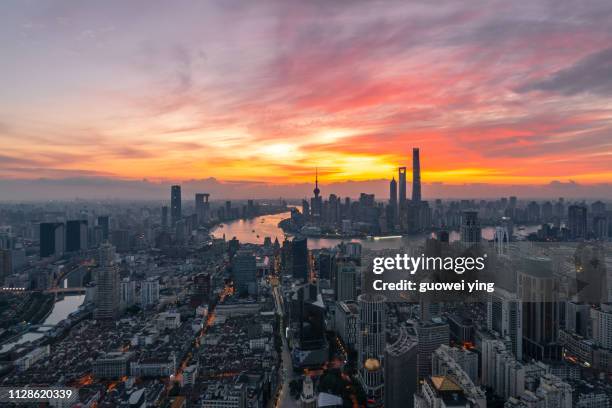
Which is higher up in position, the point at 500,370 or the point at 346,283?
the point at 346,283

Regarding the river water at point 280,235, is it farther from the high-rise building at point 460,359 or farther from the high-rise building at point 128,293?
the high-rise building at point 460,359

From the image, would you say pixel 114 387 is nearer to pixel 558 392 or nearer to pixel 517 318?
pixel 558 392

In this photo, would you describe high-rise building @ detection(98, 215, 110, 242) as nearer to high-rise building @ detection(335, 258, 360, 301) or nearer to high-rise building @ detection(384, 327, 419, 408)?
high-rise building @ detection(335, 258, 360, 301)

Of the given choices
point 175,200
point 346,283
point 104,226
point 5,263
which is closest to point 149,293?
point 346,283

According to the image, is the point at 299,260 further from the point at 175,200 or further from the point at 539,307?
the point at 175,200

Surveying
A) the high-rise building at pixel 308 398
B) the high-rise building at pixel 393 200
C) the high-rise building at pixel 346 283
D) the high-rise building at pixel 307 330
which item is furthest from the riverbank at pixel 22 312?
the high-rise building at pixel 393 200

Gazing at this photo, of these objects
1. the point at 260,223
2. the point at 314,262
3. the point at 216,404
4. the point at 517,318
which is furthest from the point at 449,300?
the point at 260,223

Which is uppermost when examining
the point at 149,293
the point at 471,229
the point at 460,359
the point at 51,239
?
the point at 471,229
